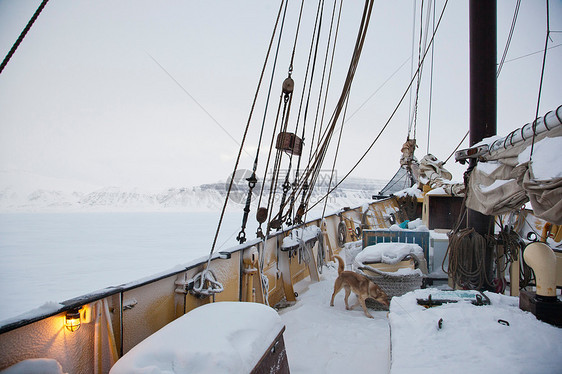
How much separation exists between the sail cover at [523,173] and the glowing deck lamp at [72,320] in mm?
2776

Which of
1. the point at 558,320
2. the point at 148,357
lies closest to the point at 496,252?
the point at 558,320

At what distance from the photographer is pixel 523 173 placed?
Answer: 7.36ft

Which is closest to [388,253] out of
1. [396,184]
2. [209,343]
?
[209,343]

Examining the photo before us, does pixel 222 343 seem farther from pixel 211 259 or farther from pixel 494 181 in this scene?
pixel 494 181

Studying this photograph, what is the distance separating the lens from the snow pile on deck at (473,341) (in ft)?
5.50

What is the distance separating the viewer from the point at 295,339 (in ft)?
10.7

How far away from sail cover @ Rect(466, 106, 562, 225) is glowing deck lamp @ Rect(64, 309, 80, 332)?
109 inches

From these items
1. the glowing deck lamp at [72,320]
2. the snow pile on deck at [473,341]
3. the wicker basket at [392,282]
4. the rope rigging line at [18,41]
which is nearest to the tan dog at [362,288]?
the wicker basket at [392,282]

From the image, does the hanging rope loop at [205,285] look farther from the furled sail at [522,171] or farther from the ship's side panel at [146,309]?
the furled sail at [522,171]

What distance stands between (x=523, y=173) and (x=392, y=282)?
7.55 feet

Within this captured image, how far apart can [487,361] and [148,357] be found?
1774 mm

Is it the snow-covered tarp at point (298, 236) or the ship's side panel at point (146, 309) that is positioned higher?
the snow-covered tarp at point (298, 236)

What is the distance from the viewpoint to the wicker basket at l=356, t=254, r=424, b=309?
4.05 meters

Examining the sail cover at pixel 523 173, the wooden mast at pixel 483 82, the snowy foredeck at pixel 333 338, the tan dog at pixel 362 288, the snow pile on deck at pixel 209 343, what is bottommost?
the snowy foredeck at pixel 333 338
